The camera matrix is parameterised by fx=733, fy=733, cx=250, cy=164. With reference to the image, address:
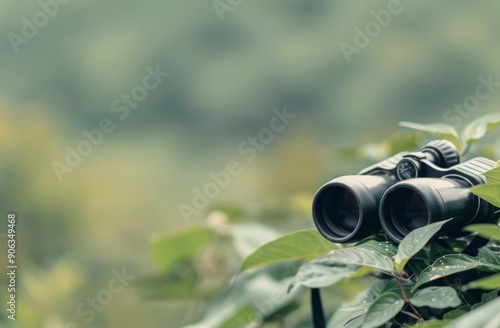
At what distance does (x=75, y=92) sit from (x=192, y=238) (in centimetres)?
291

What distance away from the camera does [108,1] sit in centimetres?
403

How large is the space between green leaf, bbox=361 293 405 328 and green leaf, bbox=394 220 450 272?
0.02 meters

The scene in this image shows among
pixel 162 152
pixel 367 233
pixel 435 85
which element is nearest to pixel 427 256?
pixel 367 233

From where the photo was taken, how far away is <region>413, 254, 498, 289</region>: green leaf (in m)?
0.45

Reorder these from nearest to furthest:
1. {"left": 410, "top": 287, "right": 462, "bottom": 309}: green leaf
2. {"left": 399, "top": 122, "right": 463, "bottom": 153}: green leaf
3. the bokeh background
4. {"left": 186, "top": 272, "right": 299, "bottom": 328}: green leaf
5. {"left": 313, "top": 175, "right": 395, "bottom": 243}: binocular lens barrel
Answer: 1. {"left": 410, "top": 287, "right": 462, "bottom": 309}: green leaf
2. {"left": 313, "top": 175, "right": 395, "bottom": 243}: binocular lens barrel
3. {"left": 399, "top": 122, "right": 463, "bottom": 153}: green leaf
4. {"left": 186, "top": 272, "right": 299, "bottom": 328}: green leaf
5. the bokeh background

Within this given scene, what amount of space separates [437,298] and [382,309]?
3 cm

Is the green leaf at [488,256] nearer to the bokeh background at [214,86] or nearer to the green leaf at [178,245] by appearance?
the green leaf at [178,245]

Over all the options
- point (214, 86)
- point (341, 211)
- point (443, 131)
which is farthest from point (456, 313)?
point (214, 86)

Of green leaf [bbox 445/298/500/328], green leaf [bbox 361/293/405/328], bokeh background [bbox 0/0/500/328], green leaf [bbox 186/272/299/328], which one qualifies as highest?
bokeh background [bbox 0/0/500/328]

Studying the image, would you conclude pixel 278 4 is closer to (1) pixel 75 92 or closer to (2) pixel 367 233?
(1) pixel 75 92

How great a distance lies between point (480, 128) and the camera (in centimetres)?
67

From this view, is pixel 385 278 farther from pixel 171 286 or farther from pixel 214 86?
pixel 214 86

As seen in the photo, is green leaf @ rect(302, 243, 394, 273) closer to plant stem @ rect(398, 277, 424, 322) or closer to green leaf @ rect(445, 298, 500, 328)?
plant stem @ rect(398, 277, 424, 322)

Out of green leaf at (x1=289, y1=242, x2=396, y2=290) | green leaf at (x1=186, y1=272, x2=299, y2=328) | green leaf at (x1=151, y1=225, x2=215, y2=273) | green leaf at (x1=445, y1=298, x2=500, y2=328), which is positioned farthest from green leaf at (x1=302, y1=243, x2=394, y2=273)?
green leaf at (x1=151, y1=225, x2=215, y2=273)
